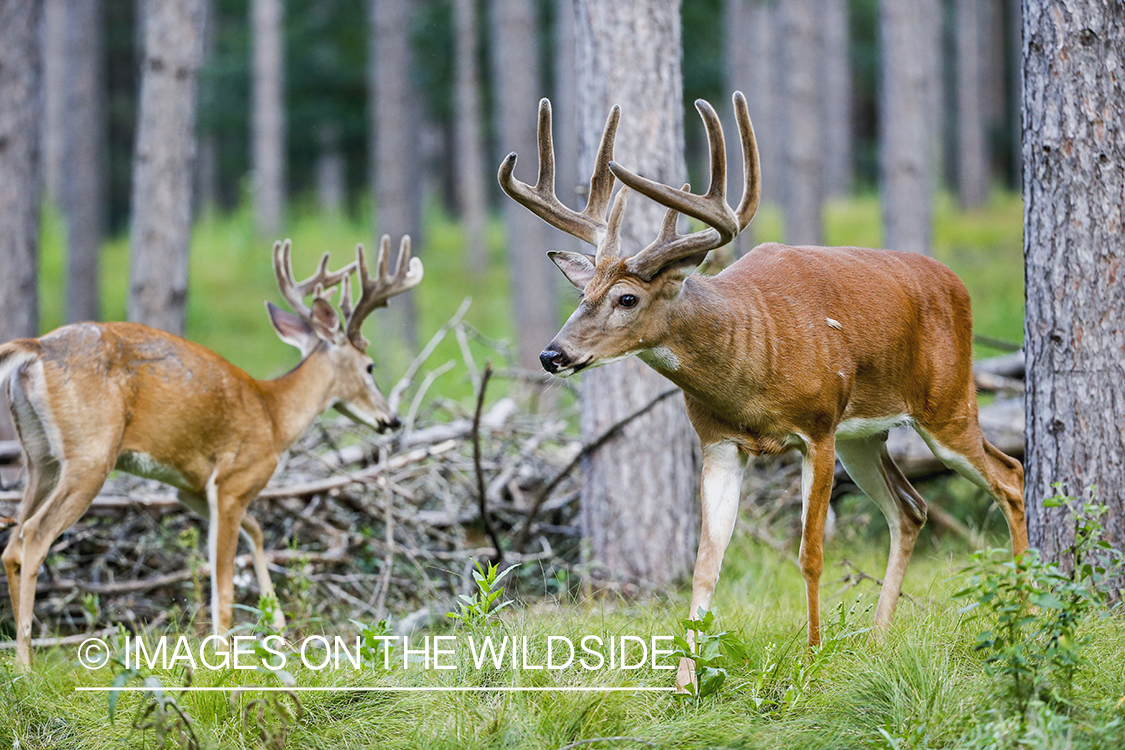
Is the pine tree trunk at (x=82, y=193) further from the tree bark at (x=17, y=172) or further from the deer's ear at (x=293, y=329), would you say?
the deer's ear at (x=293, y=329)

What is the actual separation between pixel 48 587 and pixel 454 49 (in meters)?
16.7

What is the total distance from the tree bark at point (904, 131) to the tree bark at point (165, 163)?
6.90 metres

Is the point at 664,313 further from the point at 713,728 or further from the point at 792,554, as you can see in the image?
the point at 792,554

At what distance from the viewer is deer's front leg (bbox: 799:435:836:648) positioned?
13.7 feet

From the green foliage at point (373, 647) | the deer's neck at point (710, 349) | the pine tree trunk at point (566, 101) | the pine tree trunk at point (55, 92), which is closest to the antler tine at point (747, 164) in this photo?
the deer's neck at point (710, 349)

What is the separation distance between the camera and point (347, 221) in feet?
88.6

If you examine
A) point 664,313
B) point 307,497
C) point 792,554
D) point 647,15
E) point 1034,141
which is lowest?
point 792,554

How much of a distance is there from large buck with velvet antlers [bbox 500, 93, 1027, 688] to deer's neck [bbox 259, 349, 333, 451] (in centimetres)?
245

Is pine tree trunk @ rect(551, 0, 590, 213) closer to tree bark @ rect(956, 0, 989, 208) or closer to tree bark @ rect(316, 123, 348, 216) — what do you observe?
tree bark @ rect(316, 123, 348, 216)

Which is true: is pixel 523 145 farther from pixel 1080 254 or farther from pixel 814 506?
pixel 814 506

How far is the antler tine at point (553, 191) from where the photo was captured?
13.6 feet

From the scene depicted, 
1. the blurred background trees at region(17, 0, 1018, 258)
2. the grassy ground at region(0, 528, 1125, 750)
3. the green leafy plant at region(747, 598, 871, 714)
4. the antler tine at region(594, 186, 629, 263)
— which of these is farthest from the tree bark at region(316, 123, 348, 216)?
the green leafy plant at region(747, 598, 871, 714)

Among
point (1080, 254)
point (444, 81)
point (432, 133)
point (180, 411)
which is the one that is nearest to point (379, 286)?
point (180, 411)

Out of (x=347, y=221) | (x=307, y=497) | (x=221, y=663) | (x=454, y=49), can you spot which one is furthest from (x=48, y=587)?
(x=347, y=221)
